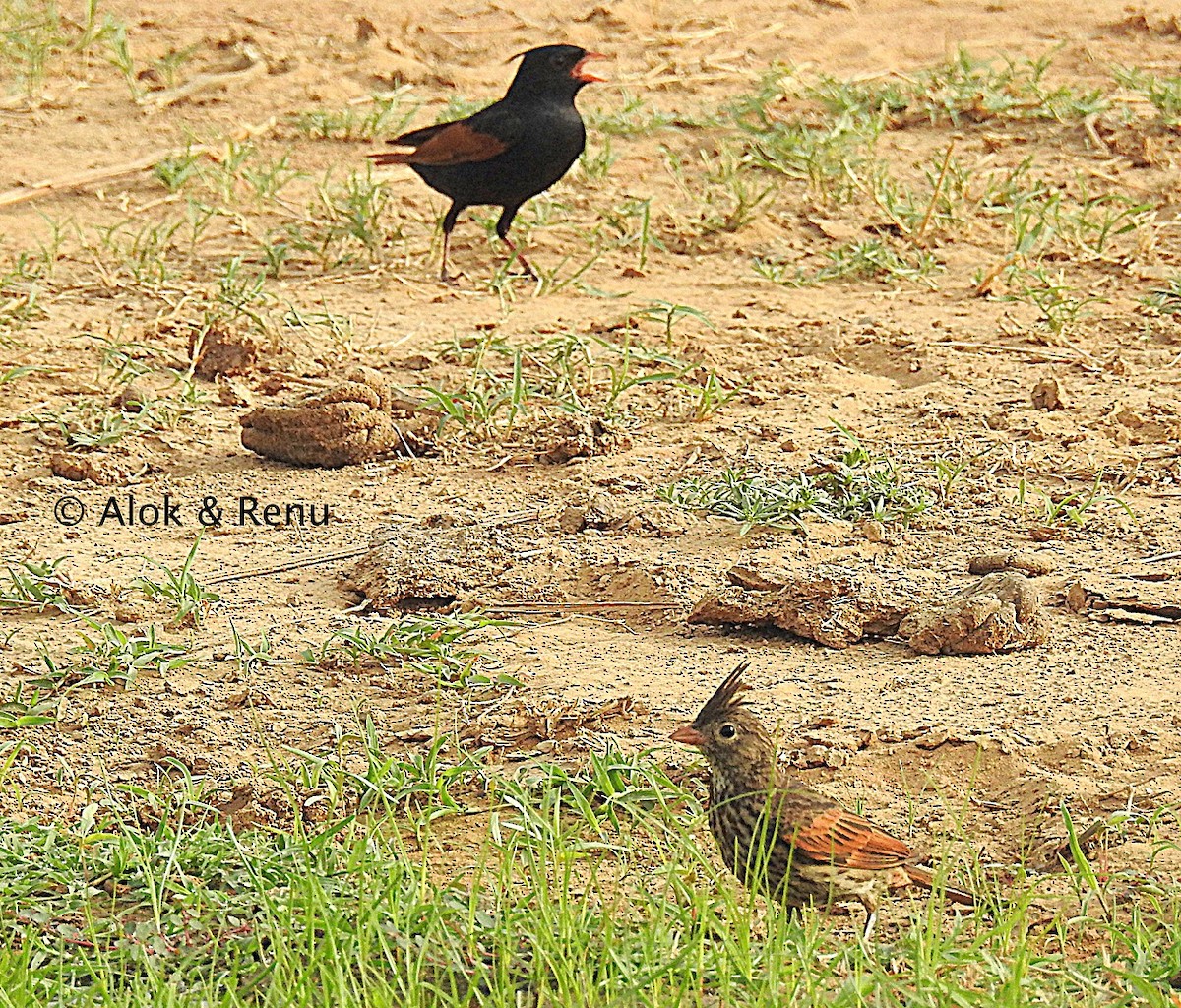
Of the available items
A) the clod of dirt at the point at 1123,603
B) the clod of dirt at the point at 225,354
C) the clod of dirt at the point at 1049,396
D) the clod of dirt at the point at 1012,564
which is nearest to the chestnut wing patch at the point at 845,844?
the clod of dirt at the point at 1123,603

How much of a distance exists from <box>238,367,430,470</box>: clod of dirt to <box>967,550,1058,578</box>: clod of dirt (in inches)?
70.2

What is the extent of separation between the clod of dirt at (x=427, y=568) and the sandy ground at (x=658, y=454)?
78mm

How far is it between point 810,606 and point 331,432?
5.63 ft

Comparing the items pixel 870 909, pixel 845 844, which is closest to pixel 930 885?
pixel 870 909

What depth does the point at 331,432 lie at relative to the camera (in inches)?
215

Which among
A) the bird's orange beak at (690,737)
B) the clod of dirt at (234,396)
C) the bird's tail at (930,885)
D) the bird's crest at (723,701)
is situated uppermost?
the bird's crest at (723,701)

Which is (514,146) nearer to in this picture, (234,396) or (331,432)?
(234,396)

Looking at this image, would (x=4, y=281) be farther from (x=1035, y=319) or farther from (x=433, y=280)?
(x=1035, y=319)

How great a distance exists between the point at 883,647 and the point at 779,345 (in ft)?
6.85

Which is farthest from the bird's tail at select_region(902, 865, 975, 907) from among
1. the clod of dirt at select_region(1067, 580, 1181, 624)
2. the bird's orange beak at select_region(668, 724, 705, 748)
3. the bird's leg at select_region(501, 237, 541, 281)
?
the bird's leg at select_region(501, 237, 541, 281)

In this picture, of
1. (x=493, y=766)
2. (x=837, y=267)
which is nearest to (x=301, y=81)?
(x=837, y=267)

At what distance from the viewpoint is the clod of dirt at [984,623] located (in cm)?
424

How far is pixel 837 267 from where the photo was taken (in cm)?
692

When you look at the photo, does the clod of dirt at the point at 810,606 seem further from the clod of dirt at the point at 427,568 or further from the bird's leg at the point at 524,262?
the bird's leg at the point at 524,262
